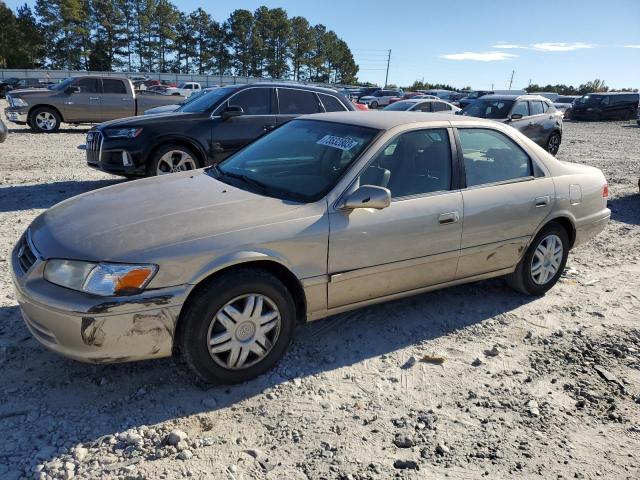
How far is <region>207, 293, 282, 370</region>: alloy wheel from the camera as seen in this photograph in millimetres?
3023

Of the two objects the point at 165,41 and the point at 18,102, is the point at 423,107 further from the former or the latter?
the point at 165,41

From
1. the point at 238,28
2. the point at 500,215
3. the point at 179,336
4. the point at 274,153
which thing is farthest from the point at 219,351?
the point at 238,28

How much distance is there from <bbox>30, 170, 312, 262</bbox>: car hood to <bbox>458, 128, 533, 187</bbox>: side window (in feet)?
5.09

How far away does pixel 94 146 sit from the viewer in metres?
7.69

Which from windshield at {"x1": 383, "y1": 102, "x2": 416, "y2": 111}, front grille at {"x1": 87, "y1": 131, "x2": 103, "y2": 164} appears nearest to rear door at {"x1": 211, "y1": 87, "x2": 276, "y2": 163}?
front grille at {"x1": 87, "y1": 131, "x2": 103, "y2": 164}

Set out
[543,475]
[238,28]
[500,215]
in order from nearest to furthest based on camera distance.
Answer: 1. [543,475]
2. [500,215]
3. [238,28]

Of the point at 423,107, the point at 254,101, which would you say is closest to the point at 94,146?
the point at 254,101

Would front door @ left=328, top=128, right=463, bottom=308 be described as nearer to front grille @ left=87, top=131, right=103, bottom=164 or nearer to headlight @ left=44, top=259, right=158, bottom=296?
headlight @ left=44, top=259, right=158, bottom=296

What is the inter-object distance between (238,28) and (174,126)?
81.5m

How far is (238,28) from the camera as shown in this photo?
269 feet

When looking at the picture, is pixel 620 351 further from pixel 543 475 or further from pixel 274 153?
pixel 274 153

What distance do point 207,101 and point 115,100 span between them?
31.0ft

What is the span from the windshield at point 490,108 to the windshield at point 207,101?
7566 mm

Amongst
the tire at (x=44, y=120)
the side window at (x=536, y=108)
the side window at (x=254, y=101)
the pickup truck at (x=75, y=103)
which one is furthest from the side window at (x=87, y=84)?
the side window at (x=536, y=108)
